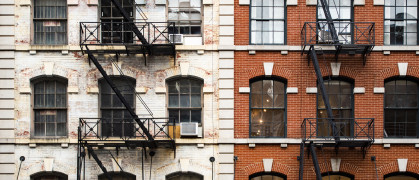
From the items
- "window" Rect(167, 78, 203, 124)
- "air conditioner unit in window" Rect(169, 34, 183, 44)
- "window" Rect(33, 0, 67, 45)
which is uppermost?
"window" Rect(33, 0, 67, 45)

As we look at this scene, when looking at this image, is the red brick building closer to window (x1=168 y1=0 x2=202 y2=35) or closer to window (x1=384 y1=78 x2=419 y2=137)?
window (x1=384 y1=78 x2=419 y2=137)

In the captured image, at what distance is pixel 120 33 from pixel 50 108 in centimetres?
329

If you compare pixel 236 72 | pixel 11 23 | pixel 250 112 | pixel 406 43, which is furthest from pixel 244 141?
pixel 11 23

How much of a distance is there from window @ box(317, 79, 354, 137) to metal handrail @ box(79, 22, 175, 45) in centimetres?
533

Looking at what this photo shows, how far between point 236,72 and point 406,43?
5683mm

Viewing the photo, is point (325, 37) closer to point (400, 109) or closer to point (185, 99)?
point (400, 109)

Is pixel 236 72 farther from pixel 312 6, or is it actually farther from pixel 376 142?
pixel 376 142

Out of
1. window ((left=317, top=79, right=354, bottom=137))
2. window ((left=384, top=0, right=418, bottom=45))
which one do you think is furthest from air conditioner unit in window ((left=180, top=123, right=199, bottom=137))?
window ((left=384, top=0, right=418, bottom=45))

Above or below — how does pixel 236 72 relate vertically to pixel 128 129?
above

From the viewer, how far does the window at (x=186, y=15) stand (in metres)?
15.6

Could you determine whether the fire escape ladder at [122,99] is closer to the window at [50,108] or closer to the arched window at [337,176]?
the window at [50,108]

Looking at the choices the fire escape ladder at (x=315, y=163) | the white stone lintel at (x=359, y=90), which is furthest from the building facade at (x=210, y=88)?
the fire escape ladder at (x=315, y=163)

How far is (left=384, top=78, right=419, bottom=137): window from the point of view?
15.3 metres

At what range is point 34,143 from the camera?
588 inches
